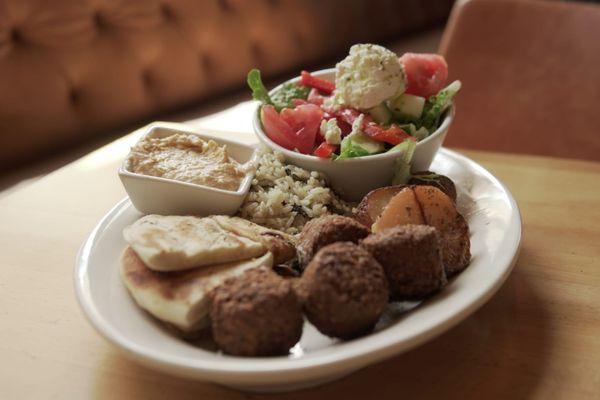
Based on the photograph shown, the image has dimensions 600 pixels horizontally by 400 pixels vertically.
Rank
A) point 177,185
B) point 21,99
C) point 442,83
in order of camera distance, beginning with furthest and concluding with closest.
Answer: point 21,99, point 442,83, point 177,185

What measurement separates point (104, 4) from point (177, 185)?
66.0 inches

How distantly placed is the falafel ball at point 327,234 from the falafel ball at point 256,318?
18 cm

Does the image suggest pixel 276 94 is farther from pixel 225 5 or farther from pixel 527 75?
pixel 225 5

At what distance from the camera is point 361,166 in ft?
5.29

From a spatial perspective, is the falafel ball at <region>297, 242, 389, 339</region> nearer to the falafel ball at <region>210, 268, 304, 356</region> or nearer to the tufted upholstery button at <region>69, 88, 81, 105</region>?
the falafel ball at <region>210, 268, 304, 356</region>

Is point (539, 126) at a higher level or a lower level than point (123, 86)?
lower

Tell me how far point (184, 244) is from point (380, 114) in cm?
76

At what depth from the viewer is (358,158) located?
1596 mm

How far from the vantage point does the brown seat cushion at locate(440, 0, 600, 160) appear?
268 centimetres

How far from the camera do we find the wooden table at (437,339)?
1.14m

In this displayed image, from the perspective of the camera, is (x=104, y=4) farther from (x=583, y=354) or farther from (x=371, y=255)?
(x=583, y=354)

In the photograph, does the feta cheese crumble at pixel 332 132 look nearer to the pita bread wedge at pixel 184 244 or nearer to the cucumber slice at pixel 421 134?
the cucumber slice at pixel 421 134

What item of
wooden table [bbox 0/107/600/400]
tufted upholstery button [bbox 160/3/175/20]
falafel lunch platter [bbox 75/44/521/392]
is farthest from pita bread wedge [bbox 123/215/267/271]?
tufted upholstery button [bbox 160/3/175/20]

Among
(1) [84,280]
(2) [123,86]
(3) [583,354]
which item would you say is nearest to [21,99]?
Result: (2) [123,86]
